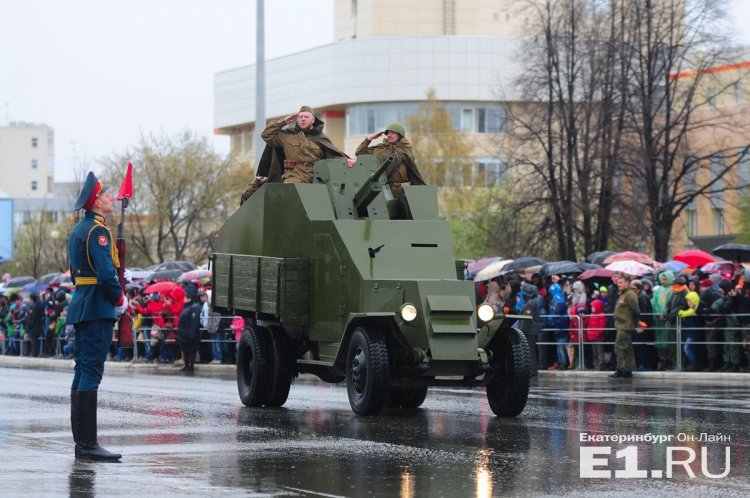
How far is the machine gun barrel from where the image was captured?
17094 millimetres

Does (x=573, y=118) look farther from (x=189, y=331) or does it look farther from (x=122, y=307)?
(x=122, y=307)

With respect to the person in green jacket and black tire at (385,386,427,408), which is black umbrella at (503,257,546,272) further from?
black tire at (385,386,427,408)

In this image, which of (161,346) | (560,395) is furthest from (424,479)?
(161,346)

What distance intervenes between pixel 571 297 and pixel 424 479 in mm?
19154

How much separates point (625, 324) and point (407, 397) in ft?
31.8

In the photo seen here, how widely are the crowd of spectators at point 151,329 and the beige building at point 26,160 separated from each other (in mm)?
138951

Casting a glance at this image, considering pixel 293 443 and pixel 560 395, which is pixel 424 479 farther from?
pixel 560 395

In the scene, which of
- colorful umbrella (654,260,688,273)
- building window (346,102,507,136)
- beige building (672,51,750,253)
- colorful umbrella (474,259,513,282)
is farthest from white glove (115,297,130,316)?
building window (346,102,507,136)

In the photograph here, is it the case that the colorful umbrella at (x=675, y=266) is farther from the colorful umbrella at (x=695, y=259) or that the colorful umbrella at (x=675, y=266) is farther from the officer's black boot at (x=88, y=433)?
the officer's black boot at (x=88, y=433)

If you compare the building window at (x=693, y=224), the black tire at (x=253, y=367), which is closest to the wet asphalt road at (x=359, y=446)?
the black tire at (x=253, y=367)

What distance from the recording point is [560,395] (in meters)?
21.1

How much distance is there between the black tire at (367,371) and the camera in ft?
52.6

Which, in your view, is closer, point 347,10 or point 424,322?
point 424,322

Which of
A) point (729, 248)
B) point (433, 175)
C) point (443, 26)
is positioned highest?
point (443, 26)
